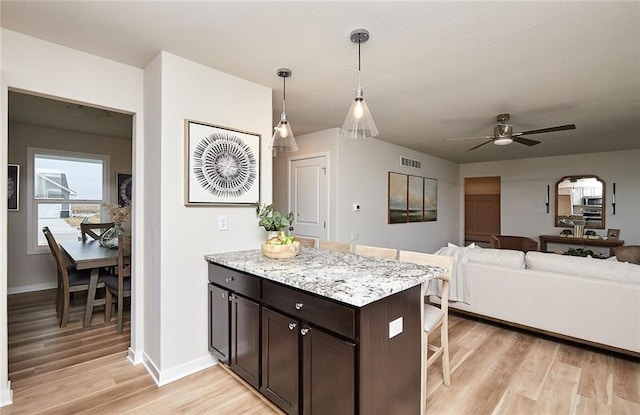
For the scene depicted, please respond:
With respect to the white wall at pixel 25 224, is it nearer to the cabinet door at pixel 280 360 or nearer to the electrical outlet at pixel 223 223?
the electrical outlet at pixel 223 223

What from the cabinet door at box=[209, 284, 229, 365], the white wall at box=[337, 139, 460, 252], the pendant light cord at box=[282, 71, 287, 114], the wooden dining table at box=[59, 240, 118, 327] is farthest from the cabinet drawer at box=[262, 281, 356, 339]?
the white wall at box=[337, 139, 460, 252]

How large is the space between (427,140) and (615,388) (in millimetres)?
3812

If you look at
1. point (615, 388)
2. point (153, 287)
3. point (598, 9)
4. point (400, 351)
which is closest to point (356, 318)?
point (400, 351)

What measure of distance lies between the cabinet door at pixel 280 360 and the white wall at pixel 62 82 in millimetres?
1334

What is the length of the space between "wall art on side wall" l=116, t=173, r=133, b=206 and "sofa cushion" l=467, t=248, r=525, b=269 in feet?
17.6

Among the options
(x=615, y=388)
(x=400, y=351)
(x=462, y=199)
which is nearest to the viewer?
(x=400, y=351)

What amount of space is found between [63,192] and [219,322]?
13.7ft

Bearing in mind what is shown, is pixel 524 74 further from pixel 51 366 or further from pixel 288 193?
pixel 51 366

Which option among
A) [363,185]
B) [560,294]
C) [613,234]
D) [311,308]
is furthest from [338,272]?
[613,234]

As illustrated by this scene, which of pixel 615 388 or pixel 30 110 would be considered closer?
pixel 615 388

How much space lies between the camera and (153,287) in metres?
2.35

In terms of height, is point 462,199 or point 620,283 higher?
point 462,199

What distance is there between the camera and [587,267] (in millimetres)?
2740

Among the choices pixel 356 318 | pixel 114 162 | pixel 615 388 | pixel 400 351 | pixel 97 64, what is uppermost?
pixel 97 64
